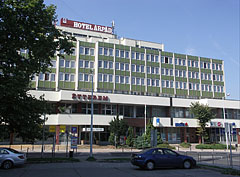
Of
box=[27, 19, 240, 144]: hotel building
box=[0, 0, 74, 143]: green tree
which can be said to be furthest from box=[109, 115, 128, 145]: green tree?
box=[0, 0, 74, 143]: green tree

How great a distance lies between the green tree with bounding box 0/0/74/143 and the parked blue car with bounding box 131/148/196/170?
392 inches

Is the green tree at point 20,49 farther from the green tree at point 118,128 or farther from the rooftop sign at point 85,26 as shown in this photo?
the rooftop sign at point 85,26

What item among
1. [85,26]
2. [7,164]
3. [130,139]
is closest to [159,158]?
[7,164]

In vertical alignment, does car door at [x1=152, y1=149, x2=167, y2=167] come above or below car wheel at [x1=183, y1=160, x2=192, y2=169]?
above

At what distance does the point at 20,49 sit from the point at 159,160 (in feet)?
44.5

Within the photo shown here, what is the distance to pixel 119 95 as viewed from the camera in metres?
46.0

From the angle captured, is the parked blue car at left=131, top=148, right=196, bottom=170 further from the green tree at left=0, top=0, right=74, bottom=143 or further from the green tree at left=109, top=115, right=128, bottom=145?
the green tree at left=109, top=115, right=128, bottom=145

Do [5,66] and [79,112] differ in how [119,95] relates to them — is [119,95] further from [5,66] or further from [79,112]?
[5,66]

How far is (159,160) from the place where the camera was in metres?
17.2

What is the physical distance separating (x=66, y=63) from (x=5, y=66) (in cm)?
3147

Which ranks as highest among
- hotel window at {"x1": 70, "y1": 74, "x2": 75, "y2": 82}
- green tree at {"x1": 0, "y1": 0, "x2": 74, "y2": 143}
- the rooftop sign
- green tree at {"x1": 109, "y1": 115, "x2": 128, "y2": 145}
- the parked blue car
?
the rooftop sign

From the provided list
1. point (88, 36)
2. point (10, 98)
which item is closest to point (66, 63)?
point (88, 36)

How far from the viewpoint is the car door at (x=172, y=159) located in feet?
56.9

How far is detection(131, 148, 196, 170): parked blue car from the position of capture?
17.0 meters
